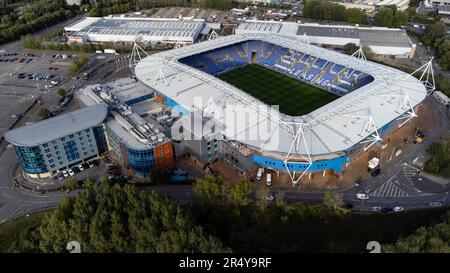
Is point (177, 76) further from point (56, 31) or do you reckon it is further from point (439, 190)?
point (56, 31)

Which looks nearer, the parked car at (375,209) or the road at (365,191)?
the parked car at (375,209)

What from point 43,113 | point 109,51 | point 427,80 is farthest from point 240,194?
point 109,51

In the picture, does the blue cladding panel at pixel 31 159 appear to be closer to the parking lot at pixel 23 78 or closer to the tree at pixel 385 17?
the parking lot at pixel 23 78

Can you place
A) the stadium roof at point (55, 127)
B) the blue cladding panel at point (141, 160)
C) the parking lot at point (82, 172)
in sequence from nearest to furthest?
the stadium roof at point (55, 127), the blue cladding panel at point (141, 160), the parking lot at point (82, 172)

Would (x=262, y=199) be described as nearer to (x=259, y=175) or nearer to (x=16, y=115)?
(x=259, y=175)

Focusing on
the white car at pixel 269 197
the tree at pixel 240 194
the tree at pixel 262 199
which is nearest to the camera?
the tree at pixel 240 194

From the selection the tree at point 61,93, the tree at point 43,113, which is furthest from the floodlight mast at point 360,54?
the tree at point 43,113
